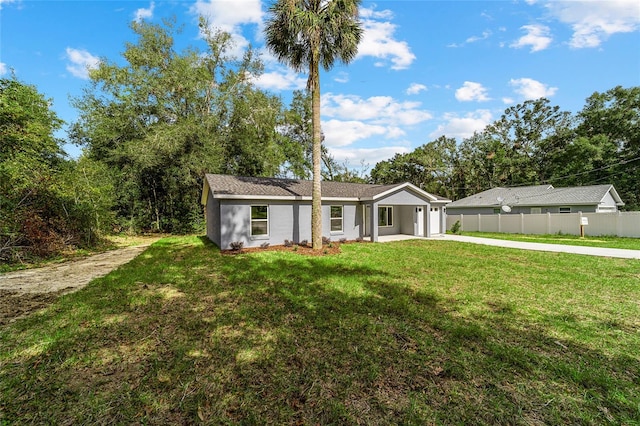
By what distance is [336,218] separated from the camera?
14.4 meters

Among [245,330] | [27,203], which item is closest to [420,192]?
[245,330]

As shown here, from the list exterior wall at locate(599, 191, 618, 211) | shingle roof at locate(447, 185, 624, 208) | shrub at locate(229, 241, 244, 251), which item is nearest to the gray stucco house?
shrub at locate(229, 241, 244, 251)

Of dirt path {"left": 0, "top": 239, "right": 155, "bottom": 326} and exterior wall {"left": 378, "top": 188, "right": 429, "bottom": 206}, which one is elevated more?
exterior wall {"left": 378, "top": 188, "right": 429, "bottom": 206}

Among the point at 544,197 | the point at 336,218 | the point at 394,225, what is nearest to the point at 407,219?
the point at 394,225

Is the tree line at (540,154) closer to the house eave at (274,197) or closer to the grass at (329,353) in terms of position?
the house eave at (274,197)

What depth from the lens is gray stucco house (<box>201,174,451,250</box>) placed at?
1179cm

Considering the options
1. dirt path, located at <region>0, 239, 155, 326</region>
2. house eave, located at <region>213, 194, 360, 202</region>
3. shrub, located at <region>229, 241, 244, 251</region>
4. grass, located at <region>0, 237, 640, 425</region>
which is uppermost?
house eave, located at <region>213, 194, 360, 202</region>

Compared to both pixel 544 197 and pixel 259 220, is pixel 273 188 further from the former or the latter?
pixel 544 197

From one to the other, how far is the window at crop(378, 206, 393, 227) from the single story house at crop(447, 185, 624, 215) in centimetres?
1037

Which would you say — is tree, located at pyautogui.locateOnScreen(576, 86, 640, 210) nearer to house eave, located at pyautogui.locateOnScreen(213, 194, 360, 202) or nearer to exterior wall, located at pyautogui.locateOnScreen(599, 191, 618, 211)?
exterior wall, located at pyautogui.locateOnScreen(599, 191, 618, 211)

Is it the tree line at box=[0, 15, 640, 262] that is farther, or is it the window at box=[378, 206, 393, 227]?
the window at box=[378, 206, 393, 227]

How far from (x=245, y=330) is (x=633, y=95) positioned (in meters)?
40.4

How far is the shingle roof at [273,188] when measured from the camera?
39.3 ft

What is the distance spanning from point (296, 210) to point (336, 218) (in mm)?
2405
